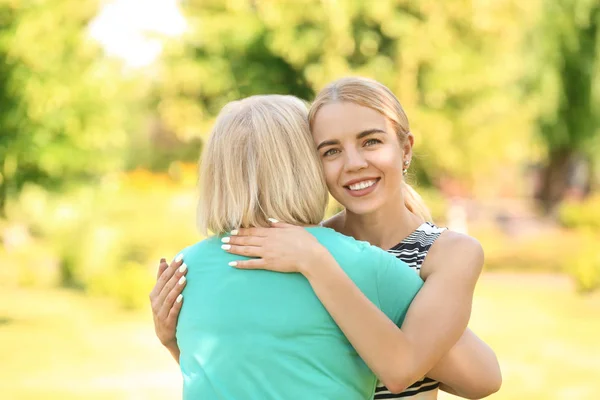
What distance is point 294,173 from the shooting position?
1.90 metres

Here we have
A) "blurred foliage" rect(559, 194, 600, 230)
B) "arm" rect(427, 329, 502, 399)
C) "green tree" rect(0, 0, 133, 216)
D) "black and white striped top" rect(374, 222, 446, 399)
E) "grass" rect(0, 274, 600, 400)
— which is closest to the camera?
"arm" rect(427, 329, 502, 399)

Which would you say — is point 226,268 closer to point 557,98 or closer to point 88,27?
point 88,27

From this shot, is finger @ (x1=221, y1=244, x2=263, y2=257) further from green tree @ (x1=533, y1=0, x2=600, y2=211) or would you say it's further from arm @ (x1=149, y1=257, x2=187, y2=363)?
green tree @ (x1=533, y1=0, x2=600, y2=211)

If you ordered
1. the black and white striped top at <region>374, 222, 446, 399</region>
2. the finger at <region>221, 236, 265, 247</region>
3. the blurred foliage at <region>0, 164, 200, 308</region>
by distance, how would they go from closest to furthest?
the finger at <region>221, 236, 265, 247</region> < the black and white striped top at <region>374, 222, 446, 399</region> < the blurred foliage at <region>0, 164, 200, 308</region>

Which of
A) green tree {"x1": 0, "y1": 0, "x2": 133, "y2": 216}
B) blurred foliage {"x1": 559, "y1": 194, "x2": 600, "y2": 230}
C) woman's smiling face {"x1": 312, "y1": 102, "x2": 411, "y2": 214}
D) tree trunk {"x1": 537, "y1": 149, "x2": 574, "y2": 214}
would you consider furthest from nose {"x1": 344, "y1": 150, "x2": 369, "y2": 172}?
tree trunk {"x1": 537, "y1": 149, "x2": 574, "y2": 214}

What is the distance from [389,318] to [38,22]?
8.52 meters

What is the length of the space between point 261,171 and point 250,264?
0.69 feet

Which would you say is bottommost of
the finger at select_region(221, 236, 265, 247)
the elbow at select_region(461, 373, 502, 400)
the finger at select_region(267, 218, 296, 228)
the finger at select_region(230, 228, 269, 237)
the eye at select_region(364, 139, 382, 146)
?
the elbow at select_region(461, 373, 502, 400)

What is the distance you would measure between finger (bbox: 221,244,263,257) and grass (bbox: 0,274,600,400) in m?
5.93

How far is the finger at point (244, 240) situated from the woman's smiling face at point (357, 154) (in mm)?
401

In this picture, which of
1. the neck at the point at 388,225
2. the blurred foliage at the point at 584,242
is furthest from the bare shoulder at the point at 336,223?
the blurred foliage at the point at 584,242

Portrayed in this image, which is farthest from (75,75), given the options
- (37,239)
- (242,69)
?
(37,239)

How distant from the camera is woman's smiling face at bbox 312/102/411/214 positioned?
7.20 feet

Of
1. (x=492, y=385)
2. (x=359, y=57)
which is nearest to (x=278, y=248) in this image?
(x=492, y=385)
